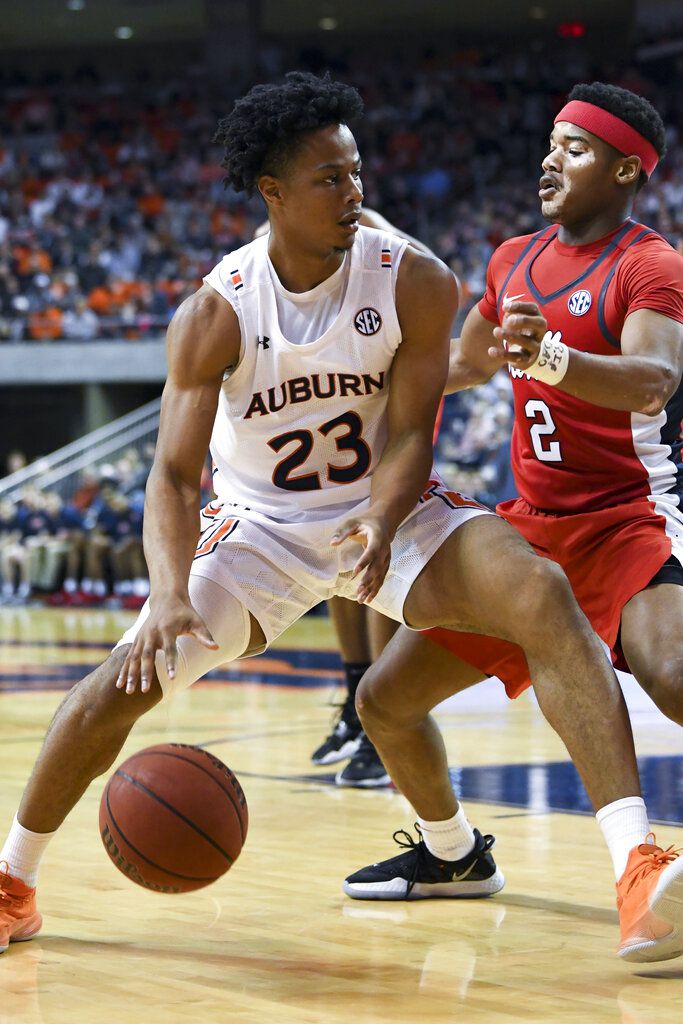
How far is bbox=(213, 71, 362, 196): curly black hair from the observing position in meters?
4.09

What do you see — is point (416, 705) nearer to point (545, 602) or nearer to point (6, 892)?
point (545, 602)

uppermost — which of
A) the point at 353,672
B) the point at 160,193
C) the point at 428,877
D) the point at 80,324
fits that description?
the point at 428,877

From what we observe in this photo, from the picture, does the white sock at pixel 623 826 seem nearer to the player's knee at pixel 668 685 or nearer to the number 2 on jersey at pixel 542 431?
the player's knee at pixel 668 685

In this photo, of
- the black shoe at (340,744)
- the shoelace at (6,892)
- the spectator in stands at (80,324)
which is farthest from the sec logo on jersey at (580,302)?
the spectator in stands at (80,324)

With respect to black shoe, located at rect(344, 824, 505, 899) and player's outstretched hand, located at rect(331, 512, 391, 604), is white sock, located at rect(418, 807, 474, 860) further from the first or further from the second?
player's outstretched hand, located at rect(331, 512, 391, 604)

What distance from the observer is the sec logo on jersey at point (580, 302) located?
13.9 feet

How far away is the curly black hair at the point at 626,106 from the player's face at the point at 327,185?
71 cm

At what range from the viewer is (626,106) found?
14.2 feet

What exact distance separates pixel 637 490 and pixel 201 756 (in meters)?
1.44

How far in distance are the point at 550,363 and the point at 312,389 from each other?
2.77ft

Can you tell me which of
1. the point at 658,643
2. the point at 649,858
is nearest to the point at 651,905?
the point at 649,858

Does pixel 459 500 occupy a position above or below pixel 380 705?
above

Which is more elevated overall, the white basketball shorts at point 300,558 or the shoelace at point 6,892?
the white basketball shorts at point 300,558

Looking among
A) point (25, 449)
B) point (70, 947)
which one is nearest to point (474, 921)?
point (70, 947)
